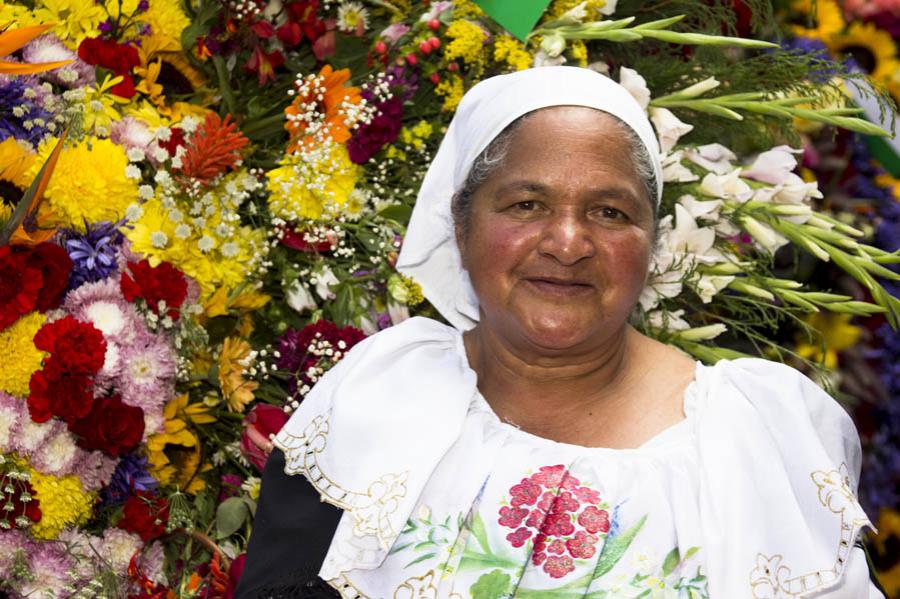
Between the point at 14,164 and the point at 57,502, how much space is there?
0.71 metres

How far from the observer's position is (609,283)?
6.97ft

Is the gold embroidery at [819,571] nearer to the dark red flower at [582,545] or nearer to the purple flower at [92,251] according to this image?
the dark red flower at [582,545]

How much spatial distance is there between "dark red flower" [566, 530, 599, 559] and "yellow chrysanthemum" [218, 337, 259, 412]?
90 cm

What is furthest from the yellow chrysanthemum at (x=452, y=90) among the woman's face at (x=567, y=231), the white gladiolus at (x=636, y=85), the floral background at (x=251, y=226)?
the woman's face at (x=567, y=231)

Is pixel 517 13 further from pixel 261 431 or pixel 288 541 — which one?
pixel 288 541

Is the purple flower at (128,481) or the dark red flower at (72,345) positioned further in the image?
the purple flower at (128,481)

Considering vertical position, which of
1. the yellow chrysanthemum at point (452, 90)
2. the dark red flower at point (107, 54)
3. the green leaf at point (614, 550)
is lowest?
the green leaf at point (614, 550)

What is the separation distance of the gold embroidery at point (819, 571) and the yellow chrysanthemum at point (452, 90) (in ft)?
4.23

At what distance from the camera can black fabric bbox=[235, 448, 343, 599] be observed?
6.94ft

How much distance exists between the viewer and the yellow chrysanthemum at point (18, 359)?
2.25 m

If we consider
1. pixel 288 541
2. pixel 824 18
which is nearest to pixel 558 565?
pixel 288 541

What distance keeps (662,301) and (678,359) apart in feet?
1.45

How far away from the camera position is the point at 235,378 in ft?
8.41

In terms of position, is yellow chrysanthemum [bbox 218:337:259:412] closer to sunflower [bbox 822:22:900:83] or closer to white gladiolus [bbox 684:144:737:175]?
white gladiolus [bbox 684:144:737:175]
